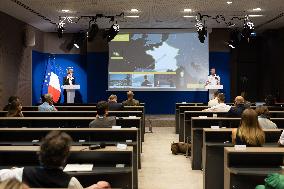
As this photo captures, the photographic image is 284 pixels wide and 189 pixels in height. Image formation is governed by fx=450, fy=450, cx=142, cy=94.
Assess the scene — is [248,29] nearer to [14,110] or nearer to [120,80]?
[120,80]

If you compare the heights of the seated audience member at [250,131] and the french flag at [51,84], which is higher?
the french flag at [51,84]

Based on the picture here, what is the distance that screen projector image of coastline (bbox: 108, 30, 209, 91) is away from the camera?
1590 cm

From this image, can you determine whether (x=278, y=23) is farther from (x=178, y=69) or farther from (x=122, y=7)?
(x=122, y=7)

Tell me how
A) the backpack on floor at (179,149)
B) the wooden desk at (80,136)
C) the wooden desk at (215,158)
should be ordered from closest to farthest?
the wooden desk at (80,136)
the wooden desk at (215,158)
the backpack on floor at (179,149)

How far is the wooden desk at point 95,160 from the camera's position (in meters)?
4.20

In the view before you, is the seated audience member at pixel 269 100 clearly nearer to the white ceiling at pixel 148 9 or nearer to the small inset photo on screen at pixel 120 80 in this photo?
the white ceiling at pixel 148 9

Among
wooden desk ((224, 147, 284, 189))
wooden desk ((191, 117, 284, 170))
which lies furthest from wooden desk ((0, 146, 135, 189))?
wooden desk ((191, 117, 284, 170))

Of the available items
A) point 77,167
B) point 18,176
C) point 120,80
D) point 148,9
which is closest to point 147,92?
A: point 120,80

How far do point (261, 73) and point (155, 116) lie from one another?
5916mm

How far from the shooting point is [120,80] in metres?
16.0

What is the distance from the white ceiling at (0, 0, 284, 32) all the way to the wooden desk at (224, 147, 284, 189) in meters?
6.98

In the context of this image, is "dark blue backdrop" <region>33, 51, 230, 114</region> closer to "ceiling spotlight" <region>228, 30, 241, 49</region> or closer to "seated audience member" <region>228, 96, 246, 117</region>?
"ceiling spotlight" <region>228, 30, 241, 49</region>

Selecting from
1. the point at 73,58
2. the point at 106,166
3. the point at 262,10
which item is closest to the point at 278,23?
the point at 262,10

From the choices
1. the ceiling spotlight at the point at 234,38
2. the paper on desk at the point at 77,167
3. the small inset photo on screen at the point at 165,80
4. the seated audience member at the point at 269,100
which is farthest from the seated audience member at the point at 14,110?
the ceiling spotlight at the point at 234,38
